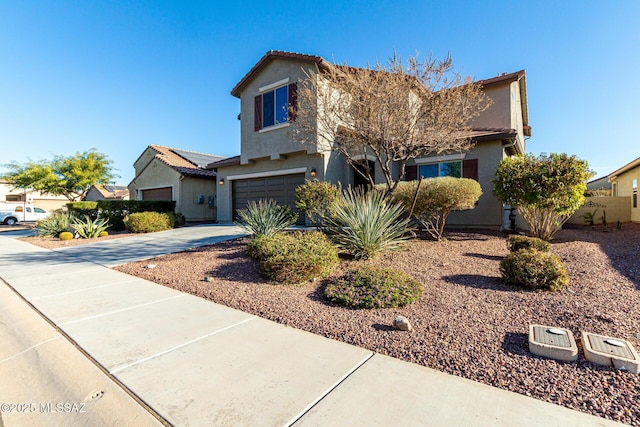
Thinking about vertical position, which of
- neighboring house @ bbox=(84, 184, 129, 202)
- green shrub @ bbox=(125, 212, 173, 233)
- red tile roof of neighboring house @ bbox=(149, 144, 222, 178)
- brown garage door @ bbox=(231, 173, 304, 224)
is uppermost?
red tile roof of neighboring house @ bbox=(149, 144, 222, 178)

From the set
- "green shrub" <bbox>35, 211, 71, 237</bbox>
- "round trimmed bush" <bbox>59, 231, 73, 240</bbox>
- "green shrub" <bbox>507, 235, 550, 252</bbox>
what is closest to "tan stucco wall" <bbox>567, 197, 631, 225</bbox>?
"green shrub" <bbox>507, 235, 550, 252</bbox>

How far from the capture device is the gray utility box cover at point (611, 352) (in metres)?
2.49

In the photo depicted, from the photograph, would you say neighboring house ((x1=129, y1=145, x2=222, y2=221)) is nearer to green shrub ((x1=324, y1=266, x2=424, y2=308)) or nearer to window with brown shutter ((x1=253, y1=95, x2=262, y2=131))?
window with brown shutter ((x1=253, y1=95, x2=262, y2=131))

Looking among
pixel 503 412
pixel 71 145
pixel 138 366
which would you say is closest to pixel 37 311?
pixel 138 366

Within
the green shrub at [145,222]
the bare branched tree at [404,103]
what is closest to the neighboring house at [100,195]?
the green shrub at [145,222]

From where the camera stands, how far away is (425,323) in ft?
11.7

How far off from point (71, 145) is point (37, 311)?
2816 cm

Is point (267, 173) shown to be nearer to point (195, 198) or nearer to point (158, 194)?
point (195, 198)

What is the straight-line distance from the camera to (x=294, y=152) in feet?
42.0

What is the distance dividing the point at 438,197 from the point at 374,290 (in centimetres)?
458

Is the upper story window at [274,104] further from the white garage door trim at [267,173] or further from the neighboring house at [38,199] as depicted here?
the neighboring house at [38,199]

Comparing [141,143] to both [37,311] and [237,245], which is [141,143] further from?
[37,311]

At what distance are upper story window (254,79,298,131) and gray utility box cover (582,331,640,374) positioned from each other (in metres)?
11.2

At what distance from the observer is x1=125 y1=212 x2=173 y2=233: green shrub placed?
1305cm
